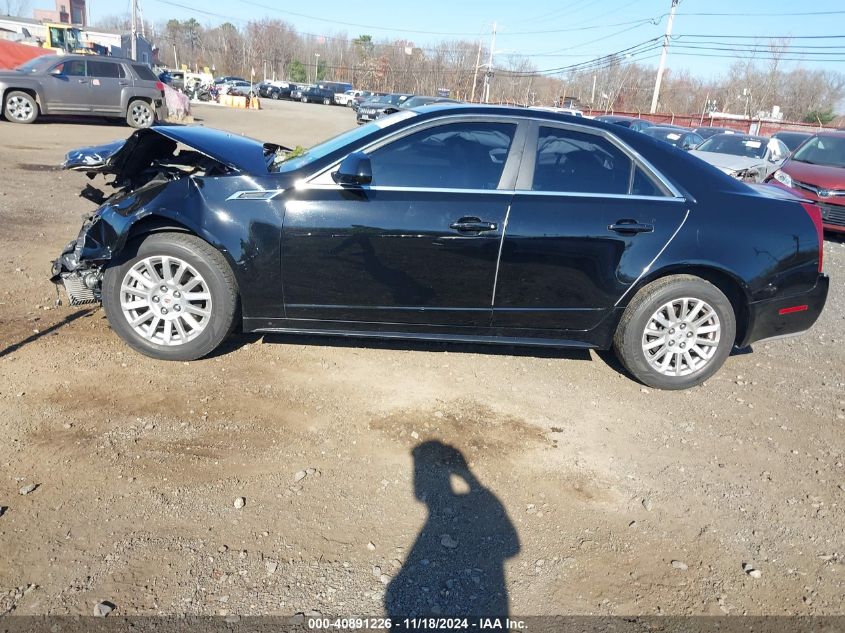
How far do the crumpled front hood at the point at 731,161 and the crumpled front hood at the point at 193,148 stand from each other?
9.76 m

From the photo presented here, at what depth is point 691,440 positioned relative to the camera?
3.88 m

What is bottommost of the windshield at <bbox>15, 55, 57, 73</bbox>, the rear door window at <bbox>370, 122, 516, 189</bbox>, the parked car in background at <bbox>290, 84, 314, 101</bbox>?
the rear door window at <bbox>370, 122, 516, 189</bbox>

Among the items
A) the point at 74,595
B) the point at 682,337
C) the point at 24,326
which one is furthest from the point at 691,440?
the point at 24,326

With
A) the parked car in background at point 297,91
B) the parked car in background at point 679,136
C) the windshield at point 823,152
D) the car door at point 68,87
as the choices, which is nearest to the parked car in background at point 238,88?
the parked car in background at point 297,91

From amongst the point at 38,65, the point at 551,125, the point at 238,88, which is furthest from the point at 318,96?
the point at 551,125

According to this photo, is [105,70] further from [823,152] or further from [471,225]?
[823,152]

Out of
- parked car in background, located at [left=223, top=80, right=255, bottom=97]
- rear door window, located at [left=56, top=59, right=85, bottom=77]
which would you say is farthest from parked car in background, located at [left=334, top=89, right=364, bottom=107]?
rear door window, located at [left=56, top=59, right=85, bottom=77]

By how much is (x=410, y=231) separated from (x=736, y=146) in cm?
1220

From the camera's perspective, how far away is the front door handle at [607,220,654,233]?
4102mm

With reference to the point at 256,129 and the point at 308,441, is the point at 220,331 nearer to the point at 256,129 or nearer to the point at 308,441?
the point at 308,441

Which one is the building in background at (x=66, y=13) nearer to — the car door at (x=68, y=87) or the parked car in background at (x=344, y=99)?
the parked car in background at (x=344, y=99)

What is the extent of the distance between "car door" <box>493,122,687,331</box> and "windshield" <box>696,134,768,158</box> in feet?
35.1

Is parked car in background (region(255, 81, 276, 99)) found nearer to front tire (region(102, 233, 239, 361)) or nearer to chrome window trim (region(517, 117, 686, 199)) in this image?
front tire (region(102, 233, 239, 361))

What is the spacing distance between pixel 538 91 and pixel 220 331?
84.1m
